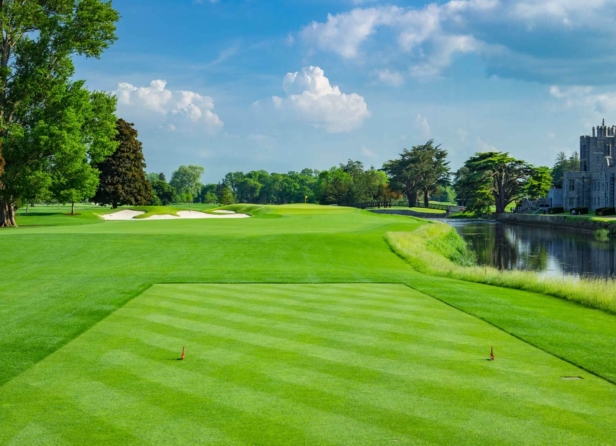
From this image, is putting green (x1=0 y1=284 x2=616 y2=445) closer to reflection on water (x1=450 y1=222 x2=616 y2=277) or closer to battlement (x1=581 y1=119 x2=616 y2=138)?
reflection on water (x1=450 y1=222 x2=616 y2=277)

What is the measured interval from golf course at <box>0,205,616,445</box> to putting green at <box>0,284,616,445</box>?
0.03 meters

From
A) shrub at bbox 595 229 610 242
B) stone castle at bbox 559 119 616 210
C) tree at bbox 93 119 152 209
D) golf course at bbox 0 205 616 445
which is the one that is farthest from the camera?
stone castle at bbox 559 119 616 210

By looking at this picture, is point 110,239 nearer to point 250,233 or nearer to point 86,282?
point 250,233

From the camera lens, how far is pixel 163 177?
198125mm

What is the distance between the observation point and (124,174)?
77.9 metres

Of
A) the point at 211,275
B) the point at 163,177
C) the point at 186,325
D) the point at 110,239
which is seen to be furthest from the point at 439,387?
the point at 163,177

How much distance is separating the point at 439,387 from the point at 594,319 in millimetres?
7493

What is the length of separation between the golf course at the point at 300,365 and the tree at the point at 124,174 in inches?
2443

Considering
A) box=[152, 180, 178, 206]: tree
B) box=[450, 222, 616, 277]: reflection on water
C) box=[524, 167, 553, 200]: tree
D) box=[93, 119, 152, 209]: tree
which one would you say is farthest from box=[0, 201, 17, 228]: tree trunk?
box=[524, 167, 553, 200]: tree

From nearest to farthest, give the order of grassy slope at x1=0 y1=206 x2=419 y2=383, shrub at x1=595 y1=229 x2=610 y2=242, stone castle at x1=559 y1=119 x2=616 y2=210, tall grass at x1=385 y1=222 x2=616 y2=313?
grassy slope at x1=0 y1=206 x2=419 y2=383
tall grass at x1=385 y1=222 x2=616 y2=313
shrub at x1=595 y1=229 x2=610 y2=242
stone castle at x1=559 y1=119 x2=616 y2=210

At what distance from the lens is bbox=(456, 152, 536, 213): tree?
344 ft

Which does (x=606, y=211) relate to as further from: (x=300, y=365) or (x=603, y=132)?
(x=300, y=365)

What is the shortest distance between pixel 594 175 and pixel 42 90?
8296 centimetres

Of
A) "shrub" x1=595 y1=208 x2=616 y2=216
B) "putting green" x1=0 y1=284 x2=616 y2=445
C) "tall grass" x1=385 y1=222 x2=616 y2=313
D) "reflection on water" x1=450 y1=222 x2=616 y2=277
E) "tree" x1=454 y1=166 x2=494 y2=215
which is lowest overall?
"reflection on water" x1=450 y1=222 x2=616 y2=277
